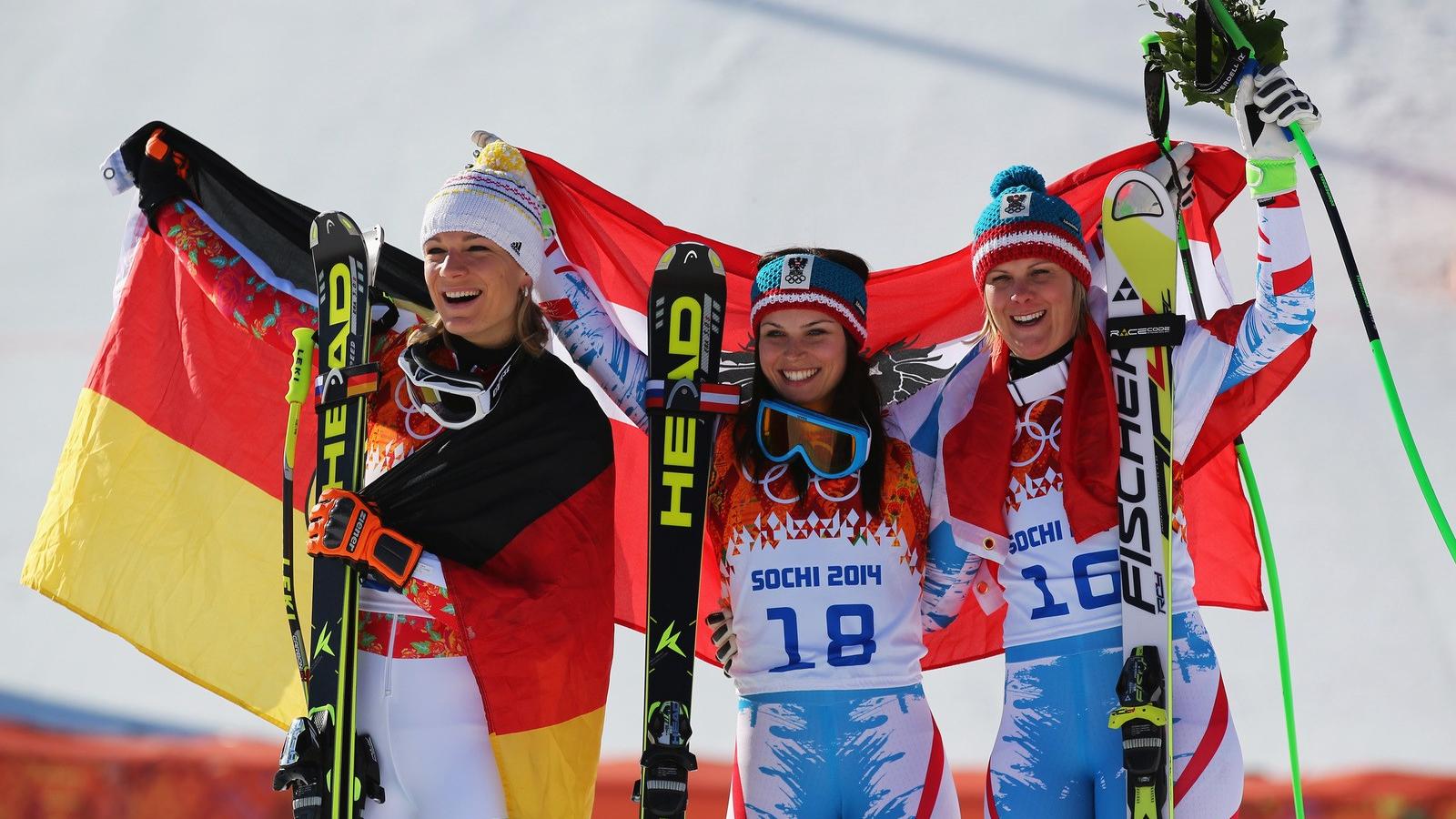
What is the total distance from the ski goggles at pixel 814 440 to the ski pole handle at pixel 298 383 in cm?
93

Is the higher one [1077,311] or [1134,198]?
[1134,198]

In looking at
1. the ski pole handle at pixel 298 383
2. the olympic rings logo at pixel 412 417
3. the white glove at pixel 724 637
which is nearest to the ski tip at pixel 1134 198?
the white glove at pixel 724 637

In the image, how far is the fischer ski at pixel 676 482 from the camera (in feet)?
8.10

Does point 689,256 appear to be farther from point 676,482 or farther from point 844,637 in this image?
point 844,637

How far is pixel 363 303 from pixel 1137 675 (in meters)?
1.63

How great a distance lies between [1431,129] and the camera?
221 inches

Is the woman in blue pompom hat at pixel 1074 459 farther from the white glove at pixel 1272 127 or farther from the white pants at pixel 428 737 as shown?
the white pants at pixel 428 737

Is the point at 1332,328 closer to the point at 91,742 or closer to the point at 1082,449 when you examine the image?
the point at 1082,449

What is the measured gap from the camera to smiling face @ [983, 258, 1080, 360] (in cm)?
260

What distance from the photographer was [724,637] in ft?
8.59

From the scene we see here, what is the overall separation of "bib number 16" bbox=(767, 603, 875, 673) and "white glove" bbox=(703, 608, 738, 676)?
0.15 meters

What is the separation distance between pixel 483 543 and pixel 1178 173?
1626 mm

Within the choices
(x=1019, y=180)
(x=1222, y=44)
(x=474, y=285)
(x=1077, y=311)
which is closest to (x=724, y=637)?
(x=474, y=285)

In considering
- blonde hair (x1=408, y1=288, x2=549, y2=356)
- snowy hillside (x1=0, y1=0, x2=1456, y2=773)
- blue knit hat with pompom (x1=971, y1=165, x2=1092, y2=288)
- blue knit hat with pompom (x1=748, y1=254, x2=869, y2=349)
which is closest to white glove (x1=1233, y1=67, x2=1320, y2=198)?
blue knit hat with pompom (x1=971, y1=165, x2=1092, y2=288)
